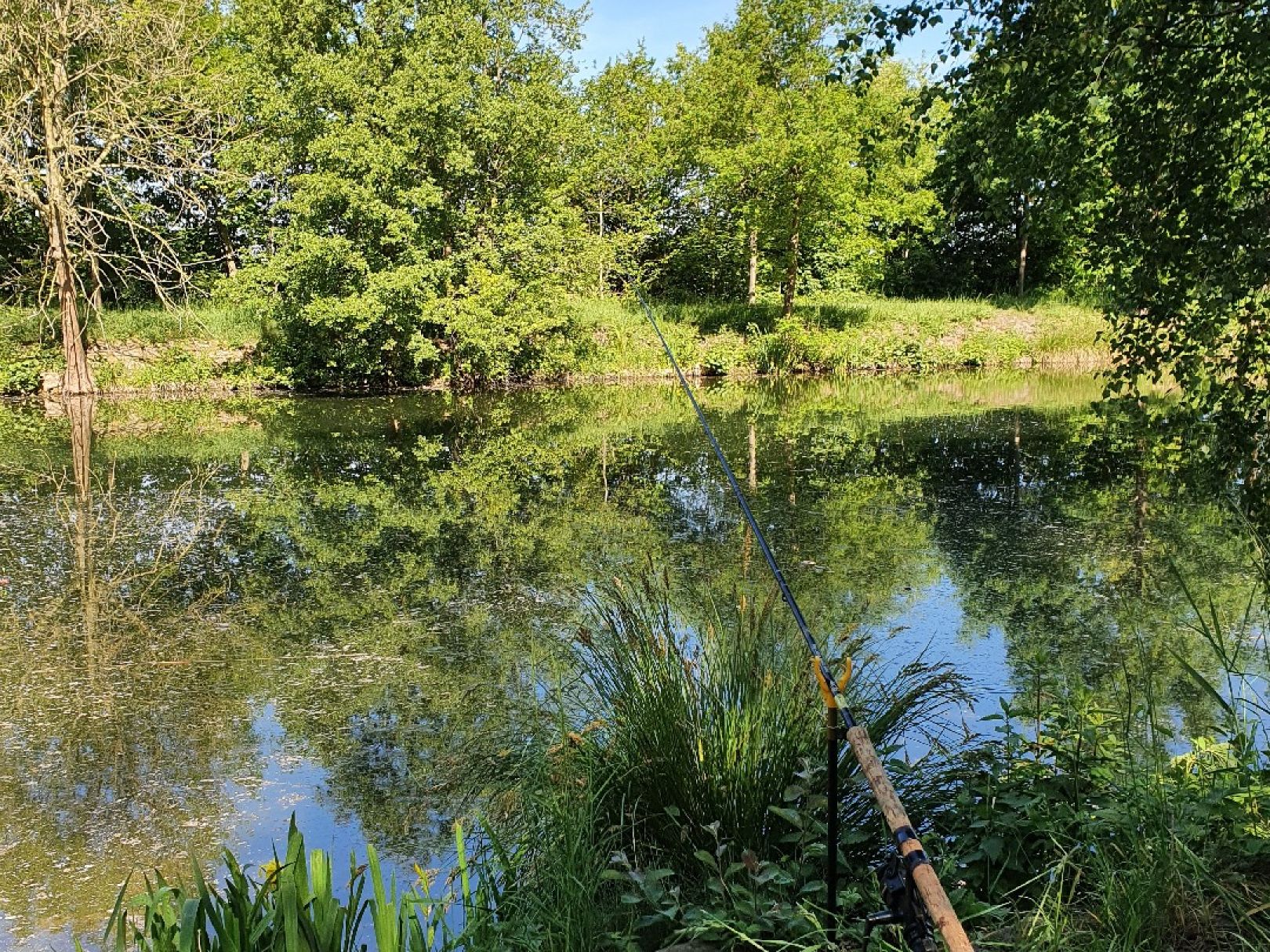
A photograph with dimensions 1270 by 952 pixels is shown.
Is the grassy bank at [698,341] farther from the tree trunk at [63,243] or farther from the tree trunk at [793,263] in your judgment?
the tree trunk at [63,243]

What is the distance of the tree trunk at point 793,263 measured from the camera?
1903 centimetres

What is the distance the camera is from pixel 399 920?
235cm

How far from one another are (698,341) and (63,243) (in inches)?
437

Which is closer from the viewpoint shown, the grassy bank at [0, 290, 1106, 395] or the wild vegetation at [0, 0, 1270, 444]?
the wild vegetation at [0, 0, 1270, 444]

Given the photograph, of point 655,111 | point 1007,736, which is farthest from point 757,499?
point 655,111

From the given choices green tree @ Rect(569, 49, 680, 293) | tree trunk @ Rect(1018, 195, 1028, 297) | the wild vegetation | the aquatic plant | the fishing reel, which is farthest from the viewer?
tree trunk @ Rect(1018, 195, 1028, 297)

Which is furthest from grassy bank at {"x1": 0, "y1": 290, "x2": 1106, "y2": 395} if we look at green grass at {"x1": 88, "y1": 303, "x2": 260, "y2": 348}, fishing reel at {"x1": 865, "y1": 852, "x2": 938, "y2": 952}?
fishing reel at {"x1": 865, "y1": 852, "x2": 938, "y2": 952}

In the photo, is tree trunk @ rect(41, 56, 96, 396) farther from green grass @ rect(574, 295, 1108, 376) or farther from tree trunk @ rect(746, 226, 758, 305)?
tree trunk @ rect(746, 226, 758, 305)

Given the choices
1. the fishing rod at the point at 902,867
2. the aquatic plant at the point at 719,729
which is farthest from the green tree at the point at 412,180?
the fishing rod at the point at 902,867

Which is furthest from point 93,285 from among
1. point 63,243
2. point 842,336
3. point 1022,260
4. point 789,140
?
point 1022,260

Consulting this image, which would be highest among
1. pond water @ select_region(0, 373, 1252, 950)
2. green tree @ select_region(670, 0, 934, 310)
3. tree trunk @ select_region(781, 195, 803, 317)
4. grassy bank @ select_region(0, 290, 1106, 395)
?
green tree @ select_region(670, 0, 934, 310)

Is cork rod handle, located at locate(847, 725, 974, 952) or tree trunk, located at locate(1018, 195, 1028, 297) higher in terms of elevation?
tree trunk, located at locate(1018, 195, 1028, 297)

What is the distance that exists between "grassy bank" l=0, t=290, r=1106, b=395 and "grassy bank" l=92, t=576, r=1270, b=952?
50.2ft

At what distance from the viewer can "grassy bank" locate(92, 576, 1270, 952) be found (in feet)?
6.95
